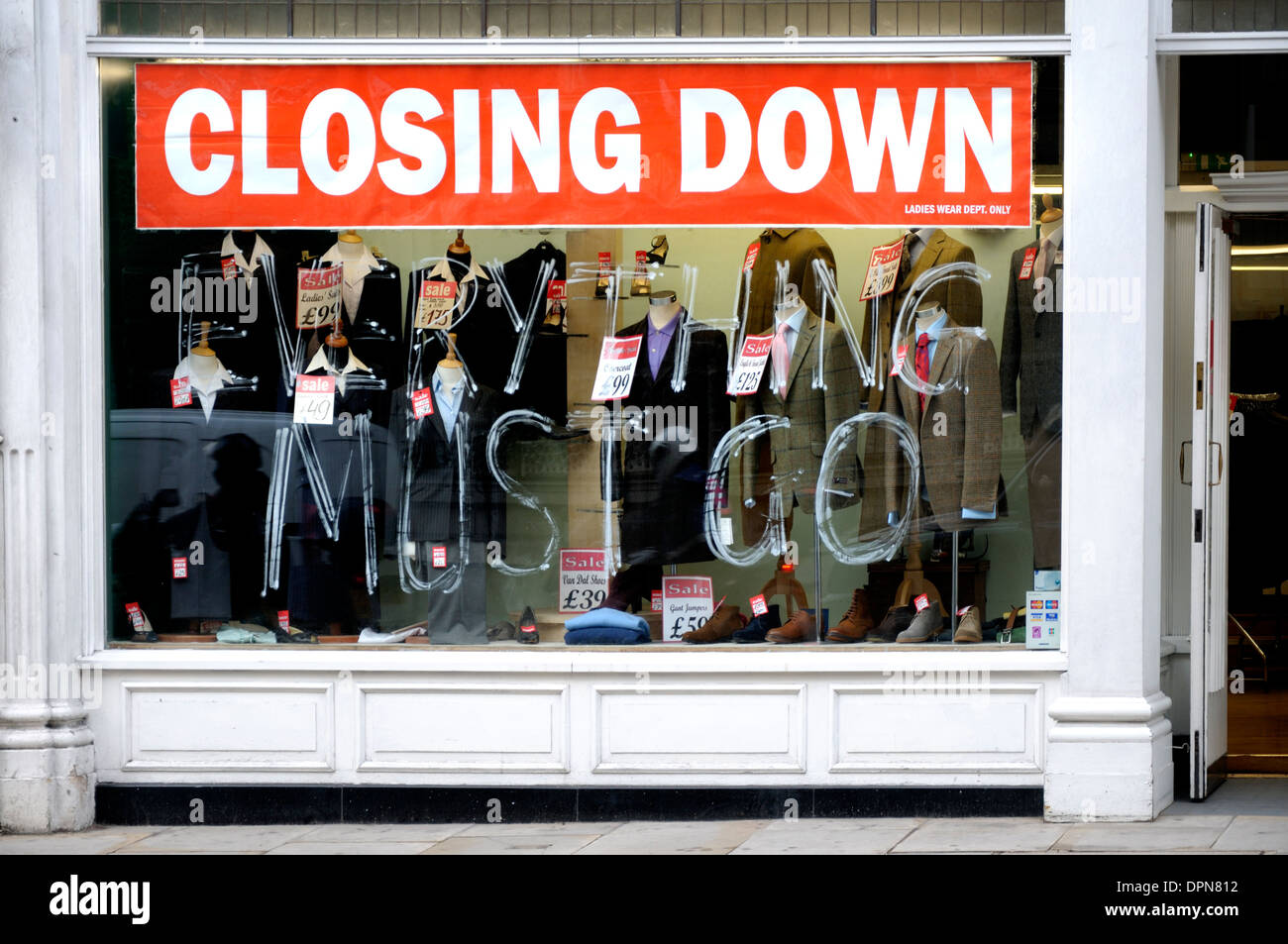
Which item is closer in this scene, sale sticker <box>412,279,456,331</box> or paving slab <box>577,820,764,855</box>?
paving slab <box>577,820,764,855</box>

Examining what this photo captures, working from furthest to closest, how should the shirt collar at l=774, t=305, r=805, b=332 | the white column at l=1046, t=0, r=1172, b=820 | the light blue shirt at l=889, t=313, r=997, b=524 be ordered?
the shirt collar at l=774, t=305, r=805, b=332 < the light blue shirt at l=889, t=313, r=997, b=524 < the white column at l=1046, t=0, r=1172, b=820

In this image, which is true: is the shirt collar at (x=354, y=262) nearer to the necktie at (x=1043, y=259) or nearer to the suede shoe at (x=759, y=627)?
the suede shoe at (x=759, y=627)

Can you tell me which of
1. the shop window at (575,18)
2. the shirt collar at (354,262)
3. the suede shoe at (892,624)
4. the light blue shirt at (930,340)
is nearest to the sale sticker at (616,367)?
the shirt collar at (354,262)

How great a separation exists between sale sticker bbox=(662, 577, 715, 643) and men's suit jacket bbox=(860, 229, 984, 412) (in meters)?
1.14

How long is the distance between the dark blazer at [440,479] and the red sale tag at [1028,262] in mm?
2478

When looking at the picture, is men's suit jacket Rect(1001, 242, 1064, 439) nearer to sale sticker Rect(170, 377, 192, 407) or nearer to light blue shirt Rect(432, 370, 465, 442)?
light blue shirt Rect(432, 370, 465, 442)

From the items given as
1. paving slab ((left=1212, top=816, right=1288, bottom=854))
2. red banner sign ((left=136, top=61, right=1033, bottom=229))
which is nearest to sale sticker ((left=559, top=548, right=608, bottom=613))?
red banner sign ((left=136, top=61, right=1033, bottom=229))

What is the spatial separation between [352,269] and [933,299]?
268 cm

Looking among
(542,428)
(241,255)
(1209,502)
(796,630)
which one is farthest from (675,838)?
(241,255)

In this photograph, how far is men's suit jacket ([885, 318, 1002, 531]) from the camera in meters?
6.34

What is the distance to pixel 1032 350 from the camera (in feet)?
20.6

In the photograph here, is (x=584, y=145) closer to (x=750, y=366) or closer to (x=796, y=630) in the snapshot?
(x=750, y=366)

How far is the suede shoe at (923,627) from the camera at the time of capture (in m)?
6.29

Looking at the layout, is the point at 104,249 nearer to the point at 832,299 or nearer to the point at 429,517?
the point at 429,517
